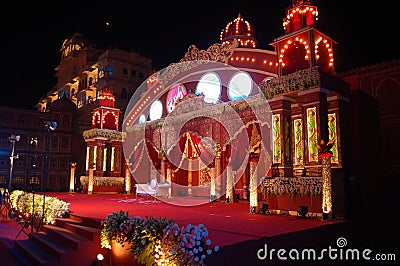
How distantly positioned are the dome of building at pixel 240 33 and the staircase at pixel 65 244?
11982 mm

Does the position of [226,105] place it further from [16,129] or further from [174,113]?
[16,129]

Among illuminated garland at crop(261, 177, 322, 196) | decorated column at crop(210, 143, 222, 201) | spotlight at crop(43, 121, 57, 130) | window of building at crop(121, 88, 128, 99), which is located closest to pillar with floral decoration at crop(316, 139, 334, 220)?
illuminated garland at crop(261, 177, 322, 196)

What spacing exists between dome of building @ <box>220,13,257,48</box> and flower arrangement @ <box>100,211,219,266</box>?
12677 millimetres

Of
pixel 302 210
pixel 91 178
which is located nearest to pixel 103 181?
pixel 91 178

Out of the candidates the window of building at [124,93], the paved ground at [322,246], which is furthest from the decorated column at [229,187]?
the window of building at [124,93]

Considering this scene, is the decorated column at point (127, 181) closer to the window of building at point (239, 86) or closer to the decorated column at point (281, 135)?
the window of building at point (239, 86)

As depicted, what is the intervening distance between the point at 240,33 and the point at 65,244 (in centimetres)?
1352

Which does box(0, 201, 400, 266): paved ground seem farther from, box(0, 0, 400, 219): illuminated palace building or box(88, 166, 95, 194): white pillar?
box(88, 166, 95, 194): white pillar

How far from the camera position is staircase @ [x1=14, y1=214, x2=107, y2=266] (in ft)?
17.1

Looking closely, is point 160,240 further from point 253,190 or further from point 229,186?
point 229,186

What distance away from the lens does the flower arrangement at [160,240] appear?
140 inches

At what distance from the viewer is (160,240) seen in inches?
157

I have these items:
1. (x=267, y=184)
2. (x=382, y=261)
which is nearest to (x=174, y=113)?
(x=267, y=184)

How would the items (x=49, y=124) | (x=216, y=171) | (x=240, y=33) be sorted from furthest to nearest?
(x=240, y=33) < (x=216, y=171) < (x=49, y=124)
